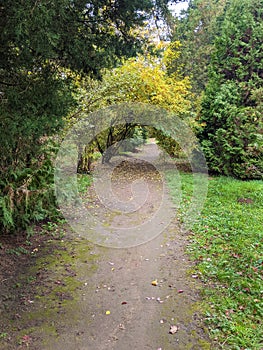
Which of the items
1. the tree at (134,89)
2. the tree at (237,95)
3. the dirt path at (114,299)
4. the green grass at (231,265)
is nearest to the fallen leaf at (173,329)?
the dirt path at (114,299)

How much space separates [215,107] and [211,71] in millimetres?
1355

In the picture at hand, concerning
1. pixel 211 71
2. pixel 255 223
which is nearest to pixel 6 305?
pixel 255 223

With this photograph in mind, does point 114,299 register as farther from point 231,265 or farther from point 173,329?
point 231,265

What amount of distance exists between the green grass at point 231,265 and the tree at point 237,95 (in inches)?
90.1

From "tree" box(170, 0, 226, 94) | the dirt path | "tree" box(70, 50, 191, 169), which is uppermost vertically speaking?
"tree" box(170, 0, 226, 94)

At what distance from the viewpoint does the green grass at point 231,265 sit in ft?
7.64

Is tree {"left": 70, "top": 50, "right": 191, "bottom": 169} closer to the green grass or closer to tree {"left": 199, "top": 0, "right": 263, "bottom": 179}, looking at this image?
tree {"left": 199, "top": 0, "right": 263, "bottom": 179}

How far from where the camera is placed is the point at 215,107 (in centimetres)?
875

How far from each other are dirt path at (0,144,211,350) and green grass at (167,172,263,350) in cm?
17

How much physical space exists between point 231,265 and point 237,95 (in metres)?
6.59

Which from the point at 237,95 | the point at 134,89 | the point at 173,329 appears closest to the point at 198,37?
the point at 237,95

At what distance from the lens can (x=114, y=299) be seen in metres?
2.76

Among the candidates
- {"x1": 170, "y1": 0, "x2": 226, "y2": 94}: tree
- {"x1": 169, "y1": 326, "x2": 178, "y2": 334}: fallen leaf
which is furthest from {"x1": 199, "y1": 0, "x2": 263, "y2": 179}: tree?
{"x1": 170, "y1": 0, "x2": 226, "y2": 94}: tree

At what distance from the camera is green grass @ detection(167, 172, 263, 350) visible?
2.33 metres
